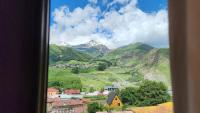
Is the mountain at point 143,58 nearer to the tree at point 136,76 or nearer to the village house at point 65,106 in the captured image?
the tree at point 136,76

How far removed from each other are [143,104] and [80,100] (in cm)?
36

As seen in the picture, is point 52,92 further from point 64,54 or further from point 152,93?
point 152,93

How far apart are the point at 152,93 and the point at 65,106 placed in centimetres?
50

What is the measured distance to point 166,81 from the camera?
148 cm

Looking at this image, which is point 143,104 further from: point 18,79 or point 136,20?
point 18,79

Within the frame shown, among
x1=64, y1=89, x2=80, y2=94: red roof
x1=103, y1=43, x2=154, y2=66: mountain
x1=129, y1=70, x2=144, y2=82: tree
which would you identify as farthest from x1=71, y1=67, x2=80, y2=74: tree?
x1=129, y1=70, x2=144, y2=82: tree

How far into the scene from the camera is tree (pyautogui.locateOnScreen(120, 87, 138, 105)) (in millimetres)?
Answer: 1510

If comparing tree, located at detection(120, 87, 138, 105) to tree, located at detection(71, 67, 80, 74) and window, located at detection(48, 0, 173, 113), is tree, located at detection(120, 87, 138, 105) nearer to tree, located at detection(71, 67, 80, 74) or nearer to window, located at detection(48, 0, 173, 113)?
window, located at detection(48, 0, 173, 113)

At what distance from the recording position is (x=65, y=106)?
1.52 meters

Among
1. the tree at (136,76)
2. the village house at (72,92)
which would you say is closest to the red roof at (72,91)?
the village house at (72,92)

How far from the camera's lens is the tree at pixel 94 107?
4.98 ft

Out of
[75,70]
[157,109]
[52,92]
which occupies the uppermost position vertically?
[75,70]

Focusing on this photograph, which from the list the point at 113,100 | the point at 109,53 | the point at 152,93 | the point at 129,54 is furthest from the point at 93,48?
the point at 152,93

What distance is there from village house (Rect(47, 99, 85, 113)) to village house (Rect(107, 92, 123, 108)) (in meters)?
0.16
